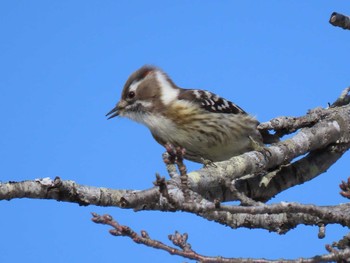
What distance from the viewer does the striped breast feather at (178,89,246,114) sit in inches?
320

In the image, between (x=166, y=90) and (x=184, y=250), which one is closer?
(x=184, y=250)

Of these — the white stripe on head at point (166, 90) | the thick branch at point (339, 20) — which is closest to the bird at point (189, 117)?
the white stripe on head at point (166, 90)

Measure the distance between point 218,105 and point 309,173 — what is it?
153cm

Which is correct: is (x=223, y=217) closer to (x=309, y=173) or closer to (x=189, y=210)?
(x=189, y=210)

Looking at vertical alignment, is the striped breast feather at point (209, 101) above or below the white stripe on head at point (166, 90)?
below

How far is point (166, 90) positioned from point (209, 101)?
2.04ft

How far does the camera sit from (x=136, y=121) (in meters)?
8.25

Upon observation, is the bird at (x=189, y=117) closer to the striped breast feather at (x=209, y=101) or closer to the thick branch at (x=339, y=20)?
the striped breast feather at (x=209, y=101)

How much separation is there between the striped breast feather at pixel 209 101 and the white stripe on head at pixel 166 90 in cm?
10

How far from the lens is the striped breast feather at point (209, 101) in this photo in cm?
813

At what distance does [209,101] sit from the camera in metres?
8.22

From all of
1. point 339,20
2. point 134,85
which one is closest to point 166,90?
point 134,85

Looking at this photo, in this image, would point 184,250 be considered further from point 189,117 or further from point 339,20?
point 189,117

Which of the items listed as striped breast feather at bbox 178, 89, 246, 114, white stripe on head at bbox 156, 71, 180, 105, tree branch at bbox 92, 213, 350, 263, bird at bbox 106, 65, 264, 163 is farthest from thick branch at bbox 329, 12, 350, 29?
tree branch at bbox 92, 213, 350, 263
